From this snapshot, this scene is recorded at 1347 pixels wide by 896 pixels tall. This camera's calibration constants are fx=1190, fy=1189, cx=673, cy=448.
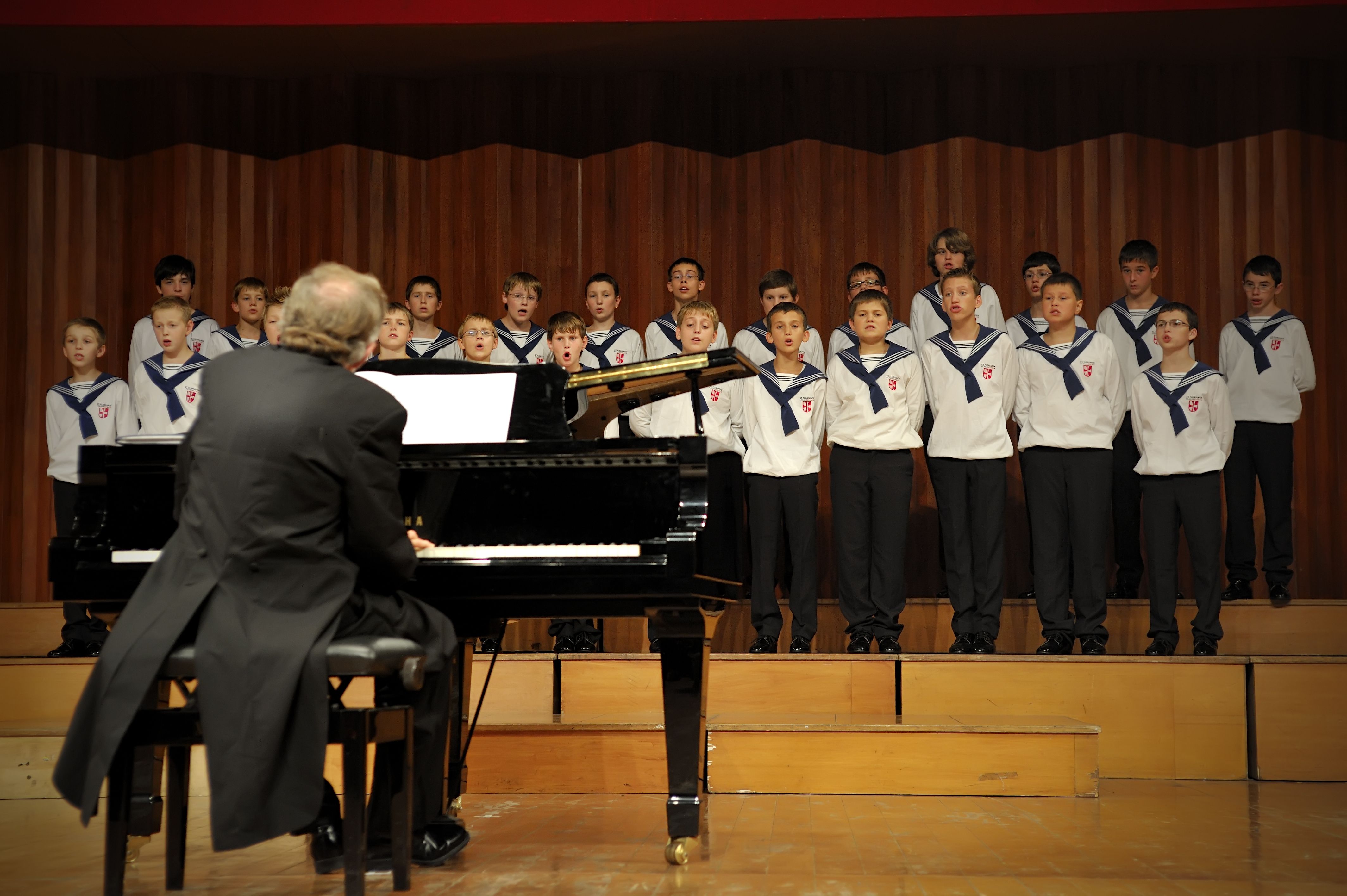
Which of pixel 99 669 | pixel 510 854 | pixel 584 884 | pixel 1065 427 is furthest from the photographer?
pixel 1065 427

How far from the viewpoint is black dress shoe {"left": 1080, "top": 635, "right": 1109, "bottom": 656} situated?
16.7 feet

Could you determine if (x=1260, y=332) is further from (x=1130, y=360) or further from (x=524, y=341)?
(x=524, y=341)

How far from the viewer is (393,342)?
541 cm

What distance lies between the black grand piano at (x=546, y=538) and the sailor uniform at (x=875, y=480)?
2.27 meters

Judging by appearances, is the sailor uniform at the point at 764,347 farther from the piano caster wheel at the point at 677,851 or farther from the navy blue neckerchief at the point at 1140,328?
the piano caster wheel at the point at 677,851

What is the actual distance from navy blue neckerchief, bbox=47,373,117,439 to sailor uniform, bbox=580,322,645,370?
7.85 ft

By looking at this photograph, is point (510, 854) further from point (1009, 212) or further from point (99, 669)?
point (1009, 212)

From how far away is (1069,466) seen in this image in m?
5.23

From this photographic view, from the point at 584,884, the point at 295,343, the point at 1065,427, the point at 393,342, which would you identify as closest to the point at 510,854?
the point at 584,884

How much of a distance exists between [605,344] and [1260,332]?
327 cm

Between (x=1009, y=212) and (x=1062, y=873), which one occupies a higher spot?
(x=1009, y=212)

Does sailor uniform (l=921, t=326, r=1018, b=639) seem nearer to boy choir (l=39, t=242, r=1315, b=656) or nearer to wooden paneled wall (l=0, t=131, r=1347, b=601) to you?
boy choir (l=39, t=242, r=1315, b=656)

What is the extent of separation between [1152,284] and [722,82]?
2.79 metres

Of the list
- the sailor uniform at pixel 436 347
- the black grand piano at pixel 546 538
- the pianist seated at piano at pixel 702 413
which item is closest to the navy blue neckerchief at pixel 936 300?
the pianist seated at piano at pixel 702 413
